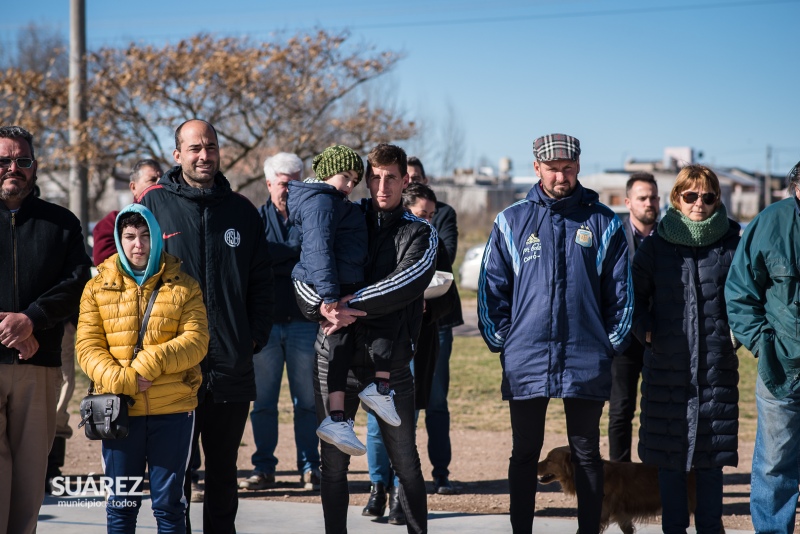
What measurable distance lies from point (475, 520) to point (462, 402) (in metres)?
4.63

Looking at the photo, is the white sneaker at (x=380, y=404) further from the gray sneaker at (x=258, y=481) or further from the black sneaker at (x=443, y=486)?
the gray sneaker at (x=258, y=481)

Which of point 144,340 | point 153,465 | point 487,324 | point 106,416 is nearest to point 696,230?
point 487,324

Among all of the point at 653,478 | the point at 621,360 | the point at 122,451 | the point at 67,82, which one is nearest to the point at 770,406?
the point at 653,478

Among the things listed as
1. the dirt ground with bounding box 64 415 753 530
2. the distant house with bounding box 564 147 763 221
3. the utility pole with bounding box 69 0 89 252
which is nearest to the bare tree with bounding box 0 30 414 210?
the utility pole with bounding box 69 0 89 252

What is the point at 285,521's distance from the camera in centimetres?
543

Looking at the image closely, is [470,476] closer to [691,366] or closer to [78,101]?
[691,366]

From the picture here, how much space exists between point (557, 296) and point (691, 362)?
90 centimetres

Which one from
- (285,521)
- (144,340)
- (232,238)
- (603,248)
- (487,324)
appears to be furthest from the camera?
(285,521)

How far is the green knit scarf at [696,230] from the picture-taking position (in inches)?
191

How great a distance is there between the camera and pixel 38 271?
4.33 m

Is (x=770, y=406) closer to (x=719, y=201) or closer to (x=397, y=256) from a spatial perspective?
(x=719, y=201)

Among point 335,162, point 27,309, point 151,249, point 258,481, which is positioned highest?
point 335,162

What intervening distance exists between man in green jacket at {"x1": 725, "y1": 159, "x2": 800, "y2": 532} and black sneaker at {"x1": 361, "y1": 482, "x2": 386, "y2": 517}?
2.19 m

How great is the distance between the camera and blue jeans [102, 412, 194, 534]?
13.0 ft
